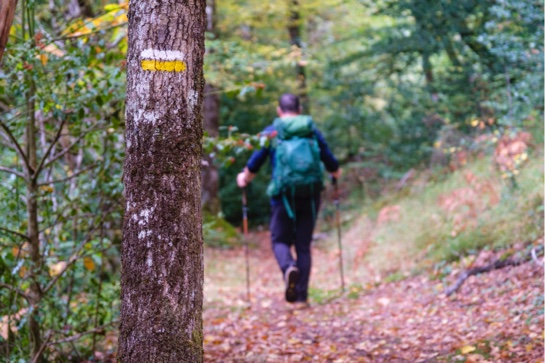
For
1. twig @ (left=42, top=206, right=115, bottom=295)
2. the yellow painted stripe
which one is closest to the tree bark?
the yellow painted stripe

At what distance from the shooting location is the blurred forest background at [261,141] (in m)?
3.90

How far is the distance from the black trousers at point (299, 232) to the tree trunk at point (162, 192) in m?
3.71

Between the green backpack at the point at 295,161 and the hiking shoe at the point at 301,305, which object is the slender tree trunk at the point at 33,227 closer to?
the green backpack at the point at 295,161

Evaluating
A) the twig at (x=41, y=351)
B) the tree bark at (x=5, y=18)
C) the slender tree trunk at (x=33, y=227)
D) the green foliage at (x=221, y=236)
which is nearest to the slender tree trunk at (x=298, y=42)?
the green foliage at (x=221, y=236)

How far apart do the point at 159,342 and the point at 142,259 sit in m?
0.36

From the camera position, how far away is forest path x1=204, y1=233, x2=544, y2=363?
13.4 feet

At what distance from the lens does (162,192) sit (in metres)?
2.39

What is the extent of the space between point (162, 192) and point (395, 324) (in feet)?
11.8

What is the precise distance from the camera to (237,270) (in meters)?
11.1

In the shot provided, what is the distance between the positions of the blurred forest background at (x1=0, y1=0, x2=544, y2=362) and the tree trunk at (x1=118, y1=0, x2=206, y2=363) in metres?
1.46

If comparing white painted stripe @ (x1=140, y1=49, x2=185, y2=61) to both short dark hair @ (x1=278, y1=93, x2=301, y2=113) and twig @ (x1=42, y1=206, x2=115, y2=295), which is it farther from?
short dark hair @ (x1=278, y1=93, x2=301, y2=113)

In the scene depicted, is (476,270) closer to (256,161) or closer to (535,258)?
(535,258)

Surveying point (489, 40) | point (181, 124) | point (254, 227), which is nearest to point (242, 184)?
point (489, 40)

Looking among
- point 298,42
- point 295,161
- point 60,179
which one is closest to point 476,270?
point 295,161
